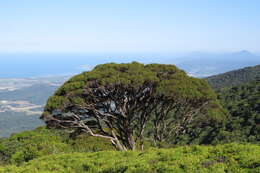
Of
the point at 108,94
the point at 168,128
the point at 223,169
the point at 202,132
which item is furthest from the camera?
the point at 202,132

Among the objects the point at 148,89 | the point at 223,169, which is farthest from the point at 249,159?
the point at 148,89

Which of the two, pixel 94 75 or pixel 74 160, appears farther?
pixel 94 75

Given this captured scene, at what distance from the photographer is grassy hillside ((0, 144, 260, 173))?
23.4ft

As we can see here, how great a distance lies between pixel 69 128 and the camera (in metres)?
16.1

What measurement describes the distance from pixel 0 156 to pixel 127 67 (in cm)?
1376

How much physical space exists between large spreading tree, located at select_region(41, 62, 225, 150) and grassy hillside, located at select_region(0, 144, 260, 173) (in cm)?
494

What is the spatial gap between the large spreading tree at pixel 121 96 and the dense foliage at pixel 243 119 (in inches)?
343

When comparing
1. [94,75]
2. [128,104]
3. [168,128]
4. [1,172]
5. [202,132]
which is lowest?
[202,132]

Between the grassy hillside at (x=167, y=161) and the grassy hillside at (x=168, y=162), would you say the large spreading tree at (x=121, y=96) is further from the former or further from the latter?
the grassy hillside at (x=168, y=162)

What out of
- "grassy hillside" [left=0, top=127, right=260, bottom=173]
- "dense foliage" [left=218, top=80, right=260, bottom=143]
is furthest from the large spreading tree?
"dense foliage" [left=218, top=80, right=260, bottom=143]

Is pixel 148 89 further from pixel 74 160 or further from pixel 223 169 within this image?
pixel 223 169

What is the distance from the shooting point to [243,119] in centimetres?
2850

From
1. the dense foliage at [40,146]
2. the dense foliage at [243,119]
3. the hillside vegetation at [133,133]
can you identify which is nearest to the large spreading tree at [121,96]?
the hillside vegetation at [133,133]

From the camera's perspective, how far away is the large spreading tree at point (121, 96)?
14961 mm
